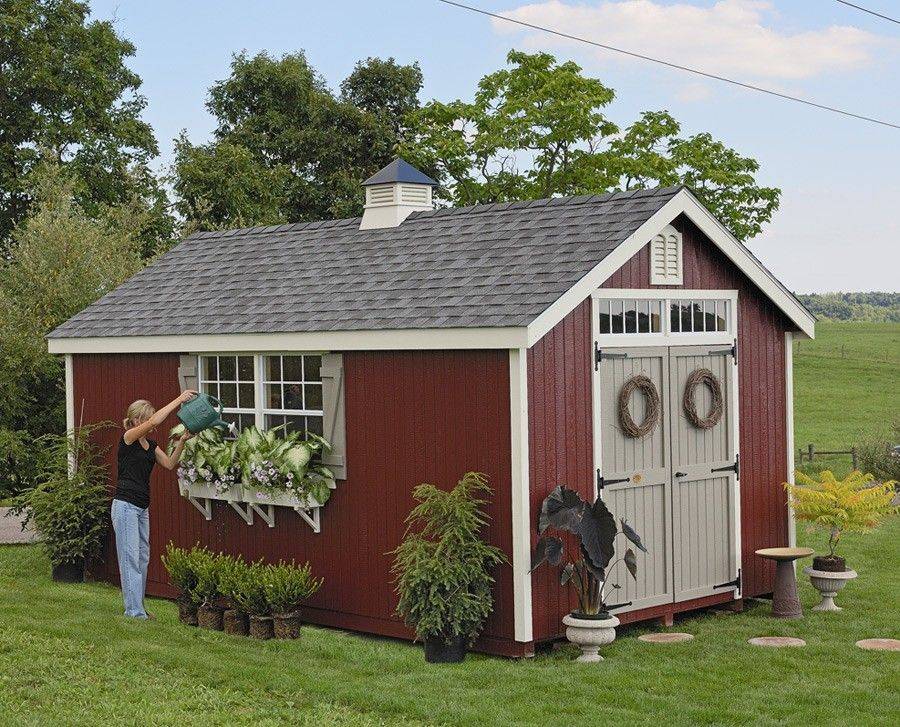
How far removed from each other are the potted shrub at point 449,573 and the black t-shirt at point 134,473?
2335 millimetres

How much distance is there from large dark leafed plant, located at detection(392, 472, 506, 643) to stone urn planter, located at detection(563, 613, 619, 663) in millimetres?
599

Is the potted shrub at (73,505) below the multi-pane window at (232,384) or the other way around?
below

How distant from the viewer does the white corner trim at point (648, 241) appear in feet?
31.9

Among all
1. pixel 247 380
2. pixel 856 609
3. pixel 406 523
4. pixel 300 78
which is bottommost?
pixel 856 609

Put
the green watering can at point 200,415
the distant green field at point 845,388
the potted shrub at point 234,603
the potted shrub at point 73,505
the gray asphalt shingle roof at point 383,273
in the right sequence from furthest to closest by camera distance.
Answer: the distant green field at point 845,388, the potted shrub at point 73,505, the green watering can at point 200,415, the potted shrub at point 234,603, the gray asphalt shingle roof at point 383,273

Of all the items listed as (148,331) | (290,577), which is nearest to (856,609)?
(290,577)

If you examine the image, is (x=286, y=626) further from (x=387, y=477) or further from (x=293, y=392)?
(x=293, y=392)

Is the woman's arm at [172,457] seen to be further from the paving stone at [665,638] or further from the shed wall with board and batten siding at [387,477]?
the paving stone at [665,638]

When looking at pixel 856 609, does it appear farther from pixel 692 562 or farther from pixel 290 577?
pixel 290 577

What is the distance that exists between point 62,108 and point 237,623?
2207 centimetres

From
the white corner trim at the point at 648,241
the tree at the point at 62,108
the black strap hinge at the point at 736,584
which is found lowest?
the black strap hinge at the point at 736,584

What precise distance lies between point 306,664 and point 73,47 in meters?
24.3

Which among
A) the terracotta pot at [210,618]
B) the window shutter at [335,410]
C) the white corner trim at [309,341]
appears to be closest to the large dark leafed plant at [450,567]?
the white corner trim at [309,341]

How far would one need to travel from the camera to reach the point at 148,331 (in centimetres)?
1234
